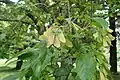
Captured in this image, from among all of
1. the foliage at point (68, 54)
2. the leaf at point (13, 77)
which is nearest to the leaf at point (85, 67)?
the foliage at point (68, 54)

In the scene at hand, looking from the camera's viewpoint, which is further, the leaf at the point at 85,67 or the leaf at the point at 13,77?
the leaf at the point at 13,77

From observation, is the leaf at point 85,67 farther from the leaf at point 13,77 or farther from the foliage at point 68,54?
the leaf at point 13,77

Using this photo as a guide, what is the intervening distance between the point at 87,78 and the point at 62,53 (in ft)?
0.78

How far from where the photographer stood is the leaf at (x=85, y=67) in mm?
893

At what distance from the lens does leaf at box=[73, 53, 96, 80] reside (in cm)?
89

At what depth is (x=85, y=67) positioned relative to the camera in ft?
2.99

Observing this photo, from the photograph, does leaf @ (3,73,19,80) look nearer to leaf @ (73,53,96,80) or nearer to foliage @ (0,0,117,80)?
foliage @ (0,0,117,80)

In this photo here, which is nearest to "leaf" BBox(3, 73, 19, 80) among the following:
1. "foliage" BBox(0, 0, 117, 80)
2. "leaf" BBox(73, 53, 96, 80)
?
"foliage" BBox(0, 0, 117, 80)

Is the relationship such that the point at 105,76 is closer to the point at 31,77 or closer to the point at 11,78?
the point at 31,77

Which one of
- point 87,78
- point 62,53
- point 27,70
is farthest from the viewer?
point 62,53

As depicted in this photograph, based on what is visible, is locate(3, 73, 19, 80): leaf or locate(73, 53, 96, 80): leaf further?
locate(3, 73, 19, 80): leaf

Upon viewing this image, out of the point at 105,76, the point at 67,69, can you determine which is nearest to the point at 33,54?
the point at 67,69

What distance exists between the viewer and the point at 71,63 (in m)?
1.12

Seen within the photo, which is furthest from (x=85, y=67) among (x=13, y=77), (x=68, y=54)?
(x=13, y=77)
